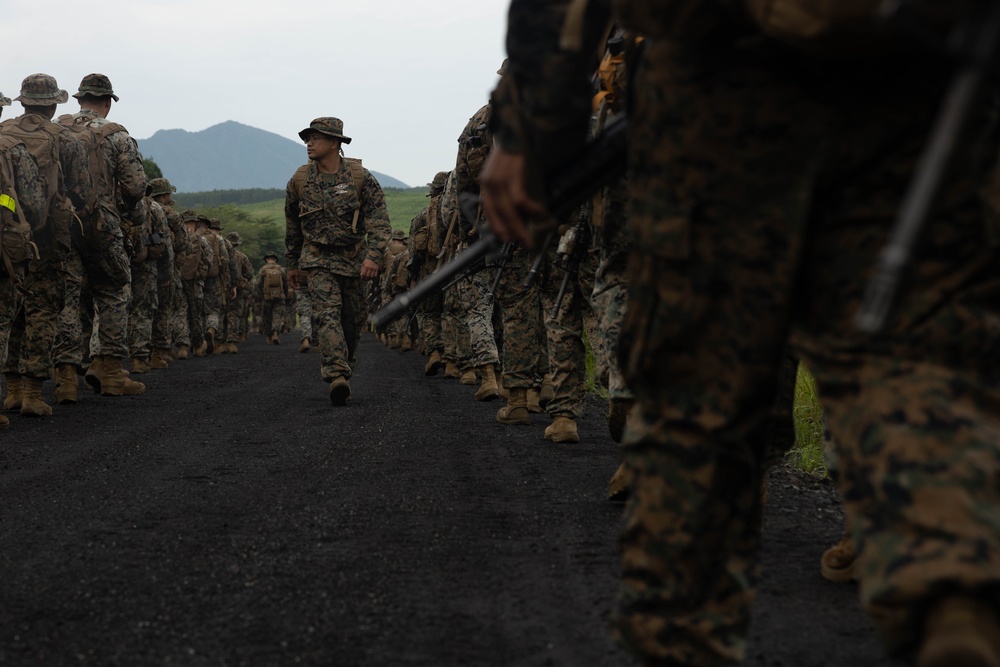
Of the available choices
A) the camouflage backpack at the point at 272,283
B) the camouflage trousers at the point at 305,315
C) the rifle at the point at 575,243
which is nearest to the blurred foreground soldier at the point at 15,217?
the rifle at the point at 575,243

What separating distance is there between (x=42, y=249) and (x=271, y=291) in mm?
21098

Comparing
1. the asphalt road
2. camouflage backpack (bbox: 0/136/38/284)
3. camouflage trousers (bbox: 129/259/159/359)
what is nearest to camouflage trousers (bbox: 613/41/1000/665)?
the asphalt road

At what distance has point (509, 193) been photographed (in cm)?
212

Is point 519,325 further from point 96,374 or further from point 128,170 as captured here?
point 96,374

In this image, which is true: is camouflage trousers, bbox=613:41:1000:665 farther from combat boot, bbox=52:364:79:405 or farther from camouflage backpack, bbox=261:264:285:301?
camouflage backpack, bbox=261:264:285:301

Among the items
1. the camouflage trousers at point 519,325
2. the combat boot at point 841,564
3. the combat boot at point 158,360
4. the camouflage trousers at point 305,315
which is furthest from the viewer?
the camouflage trousers at point 305,315

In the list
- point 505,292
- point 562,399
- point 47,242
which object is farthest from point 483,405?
point 47,242

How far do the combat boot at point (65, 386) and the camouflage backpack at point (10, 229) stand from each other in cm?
210

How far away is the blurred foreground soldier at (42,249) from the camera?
8.45 metres

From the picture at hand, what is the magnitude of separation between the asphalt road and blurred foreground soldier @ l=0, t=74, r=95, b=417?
106 cm

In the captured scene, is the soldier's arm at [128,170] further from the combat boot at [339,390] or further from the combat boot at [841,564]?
the combat boot at [841,564]

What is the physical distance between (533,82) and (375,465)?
4.22 meters

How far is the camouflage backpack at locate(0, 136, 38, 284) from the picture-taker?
762cm

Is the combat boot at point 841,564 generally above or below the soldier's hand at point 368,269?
below
